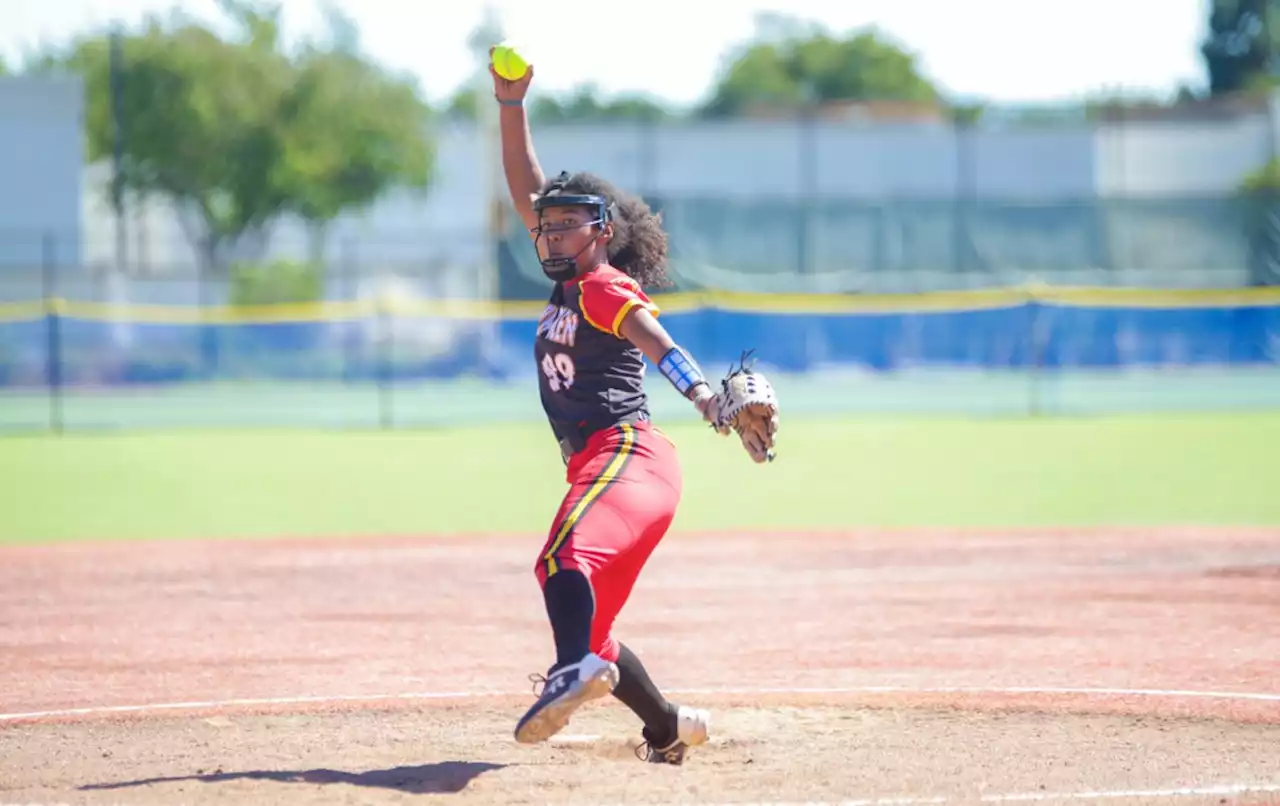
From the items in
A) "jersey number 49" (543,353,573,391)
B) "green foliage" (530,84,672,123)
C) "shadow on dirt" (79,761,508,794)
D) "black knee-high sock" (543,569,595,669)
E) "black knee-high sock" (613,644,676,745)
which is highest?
"green foliage" (530,84,672,123)

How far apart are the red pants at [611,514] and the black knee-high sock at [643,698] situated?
12cm

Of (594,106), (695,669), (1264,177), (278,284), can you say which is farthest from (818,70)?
(695,669)

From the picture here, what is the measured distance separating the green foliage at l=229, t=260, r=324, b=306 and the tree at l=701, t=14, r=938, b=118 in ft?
→ 183

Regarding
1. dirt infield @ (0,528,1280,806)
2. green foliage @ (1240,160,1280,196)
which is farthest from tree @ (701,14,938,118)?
dirt infield @ (0,528,1280,806)

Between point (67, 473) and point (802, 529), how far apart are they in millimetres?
8783

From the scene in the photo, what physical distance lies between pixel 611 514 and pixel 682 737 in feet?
3.45

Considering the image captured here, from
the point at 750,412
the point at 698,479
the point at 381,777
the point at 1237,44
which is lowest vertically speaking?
the point at 698,479

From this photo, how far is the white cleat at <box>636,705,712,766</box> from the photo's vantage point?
646 cm

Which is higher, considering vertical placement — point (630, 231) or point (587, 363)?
point (630, 231)

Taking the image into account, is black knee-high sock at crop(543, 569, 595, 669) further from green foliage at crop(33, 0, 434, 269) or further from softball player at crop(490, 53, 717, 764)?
green foliage at crop(33, 0, 434, 269)

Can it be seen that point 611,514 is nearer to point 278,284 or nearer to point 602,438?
point 602,438

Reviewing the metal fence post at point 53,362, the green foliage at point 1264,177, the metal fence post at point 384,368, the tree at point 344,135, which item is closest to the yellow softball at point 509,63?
the metal fence post at point 384,368

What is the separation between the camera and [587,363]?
6.15 m

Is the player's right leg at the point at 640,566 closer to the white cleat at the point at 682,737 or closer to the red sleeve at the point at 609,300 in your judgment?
the white cleat at the point at 682,737
